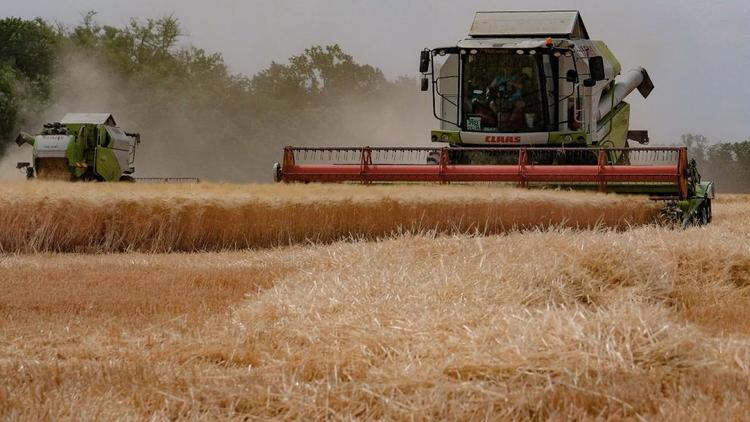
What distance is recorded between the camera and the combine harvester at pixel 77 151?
20500mm

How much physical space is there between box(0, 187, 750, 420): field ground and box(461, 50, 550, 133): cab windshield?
24.9ft

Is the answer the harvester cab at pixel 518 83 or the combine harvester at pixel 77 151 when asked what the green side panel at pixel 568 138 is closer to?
the harvester cab at pixel 518 83

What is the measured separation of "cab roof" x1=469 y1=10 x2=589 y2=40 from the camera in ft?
53.1

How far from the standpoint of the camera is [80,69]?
4009 centimetres

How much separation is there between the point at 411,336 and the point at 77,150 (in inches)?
666

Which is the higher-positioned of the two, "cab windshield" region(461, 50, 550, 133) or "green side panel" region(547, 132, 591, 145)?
"cab windshield" region(461, 50, 550, 133)

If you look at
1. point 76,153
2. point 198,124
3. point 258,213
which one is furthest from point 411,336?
point 198,124

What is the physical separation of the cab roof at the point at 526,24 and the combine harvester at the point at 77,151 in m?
8.20

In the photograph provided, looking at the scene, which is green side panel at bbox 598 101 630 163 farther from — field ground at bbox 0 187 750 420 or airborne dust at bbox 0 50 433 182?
airborne dust at bbox 0 50 433 182

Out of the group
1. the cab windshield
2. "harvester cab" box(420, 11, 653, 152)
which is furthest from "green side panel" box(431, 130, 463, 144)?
the cab windshield

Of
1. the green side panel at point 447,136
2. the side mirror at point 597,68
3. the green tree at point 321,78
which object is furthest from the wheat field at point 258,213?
the green tree at point 321,78

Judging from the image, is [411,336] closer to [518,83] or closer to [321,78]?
[518,83]

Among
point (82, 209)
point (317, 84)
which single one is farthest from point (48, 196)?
point (317, 84)

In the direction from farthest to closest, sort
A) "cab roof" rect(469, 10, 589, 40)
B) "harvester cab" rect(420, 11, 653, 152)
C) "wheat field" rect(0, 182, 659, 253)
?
"cab roof" rect(469, 10, 589, 40) < "harvester cab" rect(420, 11, 653, 152) < "wheat field" rect(0, 182, 659, 253)
